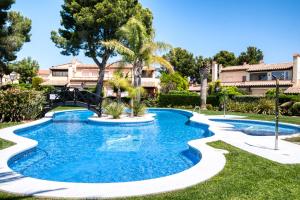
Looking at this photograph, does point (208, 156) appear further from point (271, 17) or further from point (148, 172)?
point (271, 17)

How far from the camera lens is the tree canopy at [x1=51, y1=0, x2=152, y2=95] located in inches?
1241

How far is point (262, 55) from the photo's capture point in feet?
238

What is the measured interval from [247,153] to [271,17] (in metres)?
18.9

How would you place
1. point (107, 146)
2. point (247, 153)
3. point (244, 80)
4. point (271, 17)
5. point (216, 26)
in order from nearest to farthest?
point (247, 153)
point (107, 146)
point (271, 17)
point (216, 26)
point (244, 80)

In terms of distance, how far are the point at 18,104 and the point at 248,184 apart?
50.4 feet

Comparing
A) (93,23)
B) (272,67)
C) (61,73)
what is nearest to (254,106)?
(93,23)

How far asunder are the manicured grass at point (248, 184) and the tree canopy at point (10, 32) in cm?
2370

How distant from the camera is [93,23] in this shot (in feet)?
104

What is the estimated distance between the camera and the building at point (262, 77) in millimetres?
39875

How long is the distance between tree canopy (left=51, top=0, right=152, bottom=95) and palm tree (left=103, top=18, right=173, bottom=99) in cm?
982

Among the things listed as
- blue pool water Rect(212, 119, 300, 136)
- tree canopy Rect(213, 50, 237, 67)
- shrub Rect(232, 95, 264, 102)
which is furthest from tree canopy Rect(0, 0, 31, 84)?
tree canopy Rect(213, 50, 237, 67)

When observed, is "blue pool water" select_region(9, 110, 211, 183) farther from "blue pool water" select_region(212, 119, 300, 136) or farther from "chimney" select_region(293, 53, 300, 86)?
"chimney" select_region(293, 53, 300, 86)

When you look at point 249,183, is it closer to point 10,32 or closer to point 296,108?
point 296,108

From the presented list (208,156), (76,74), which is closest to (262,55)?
(76,74)
